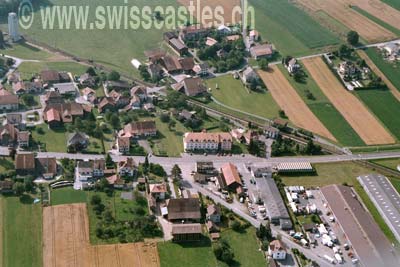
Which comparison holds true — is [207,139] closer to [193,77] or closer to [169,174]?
[169,174]

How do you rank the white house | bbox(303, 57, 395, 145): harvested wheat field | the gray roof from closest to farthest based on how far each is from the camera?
the white house < the gray roof < bbox(303, 57, 395, 145): harvested wheat field

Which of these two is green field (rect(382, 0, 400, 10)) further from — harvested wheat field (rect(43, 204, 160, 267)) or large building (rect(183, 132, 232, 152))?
harvested wheat field (rect(43, 204, 160, 267))

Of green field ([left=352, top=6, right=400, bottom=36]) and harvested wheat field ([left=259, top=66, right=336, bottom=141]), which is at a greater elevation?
green field ([left=352, top=6, right=400, bottom=36])

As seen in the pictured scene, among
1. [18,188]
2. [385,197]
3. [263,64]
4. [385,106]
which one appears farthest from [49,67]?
[385,197]

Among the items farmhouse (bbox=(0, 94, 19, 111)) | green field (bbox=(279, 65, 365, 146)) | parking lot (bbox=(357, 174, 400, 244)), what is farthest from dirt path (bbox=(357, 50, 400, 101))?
farmhouse (bbox=(0, 94, 19, 111))

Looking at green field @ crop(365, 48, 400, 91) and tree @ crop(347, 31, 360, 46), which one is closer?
green field @ crop(365, 48, 400, 91)

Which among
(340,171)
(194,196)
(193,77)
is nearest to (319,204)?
(340,171)

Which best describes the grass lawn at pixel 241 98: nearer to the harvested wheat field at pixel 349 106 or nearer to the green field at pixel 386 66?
the harvested wheat field at pixel 349 106

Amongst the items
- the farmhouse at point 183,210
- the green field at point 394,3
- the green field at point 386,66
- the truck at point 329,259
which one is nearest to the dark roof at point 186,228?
the farmhouse at point 183,210
